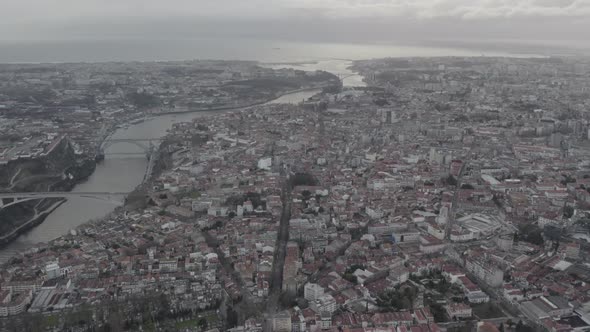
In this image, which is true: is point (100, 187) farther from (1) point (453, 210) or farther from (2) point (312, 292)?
(1) point (453, 210)

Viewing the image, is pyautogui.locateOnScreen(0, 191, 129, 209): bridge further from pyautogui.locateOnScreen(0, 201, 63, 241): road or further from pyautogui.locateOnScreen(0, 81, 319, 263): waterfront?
pyautogui.locateOnScreen(0, 201, 63, 241): road

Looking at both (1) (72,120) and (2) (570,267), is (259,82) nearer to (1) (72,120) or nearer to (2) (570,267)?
(1) (72,120)

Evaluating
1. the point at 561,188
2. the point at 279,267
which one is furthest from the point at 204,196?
the point at 561,188

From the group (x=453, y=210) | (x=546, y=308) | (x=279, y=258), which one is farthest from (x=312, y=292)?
(x=453, y=210)

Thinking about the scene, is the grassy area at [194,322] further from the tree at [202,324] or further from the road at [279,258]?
the road at [279,258]

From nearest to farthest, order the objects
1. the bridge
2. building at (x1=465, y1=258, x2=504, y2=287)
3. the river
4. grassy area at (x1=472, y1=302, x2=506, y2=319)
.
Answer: grassy area at (x1=472, y1=302, x2=506, y2=319) < building at (x1=465, y1=258, x2=504, y2=287) < the river < the bridge

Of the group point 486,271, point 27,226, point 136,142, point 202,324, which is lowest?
point 27,226

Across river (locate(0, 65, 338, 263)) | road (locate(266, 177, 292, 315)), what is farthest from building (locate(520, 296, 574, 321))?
river (locate(0, 65, 338, 263))
